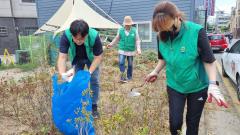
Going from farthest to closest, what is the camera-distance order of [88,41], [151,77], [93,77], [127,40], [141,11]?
[141,11], [127,40], [93,77], [88,41], [151,77]

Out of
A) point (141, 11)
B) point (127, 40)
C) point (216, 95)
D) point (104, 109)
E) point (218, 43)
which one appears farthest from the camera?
point (218, 43)

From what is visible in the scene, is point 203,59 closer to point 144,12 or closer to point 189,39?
point 189,39

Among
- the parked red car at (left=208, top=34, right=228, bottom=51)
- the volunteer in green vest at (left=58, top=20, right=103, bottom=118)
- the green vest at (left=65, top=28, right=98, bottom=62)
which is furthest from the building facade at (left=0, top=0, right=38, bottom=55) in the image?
the green vest at (left=65, top=28, right=98, bottom=62)


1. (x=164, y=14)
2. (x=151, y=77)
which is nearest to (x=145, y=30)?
(x=151, y=77)

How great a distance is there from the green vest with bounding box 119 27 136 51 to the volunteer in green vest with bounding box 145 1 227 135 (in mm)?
4005

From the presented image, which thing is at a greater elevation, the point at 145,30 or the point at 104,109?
the point at 145,30

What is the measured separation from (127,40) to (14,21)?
60.7ft

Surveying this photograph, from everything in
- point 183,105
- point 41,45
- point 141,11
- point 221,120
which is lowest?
point 221,120

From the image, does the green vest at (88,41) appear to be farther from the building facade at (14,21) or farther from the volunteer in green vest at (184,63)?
the building facade at (14,21)

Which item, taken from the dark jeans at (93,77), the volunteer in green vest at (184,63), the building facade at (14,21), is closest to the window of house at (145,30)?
the dark jeans at (93,77)

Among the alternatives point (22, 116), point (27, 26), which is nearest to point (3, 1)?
point (27, 26)

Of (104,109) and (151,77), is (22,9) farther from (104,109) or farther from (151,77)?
(151,77)

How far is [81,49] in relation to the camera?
3.62 m

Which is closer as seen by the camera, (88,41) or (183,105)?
(183,105)
